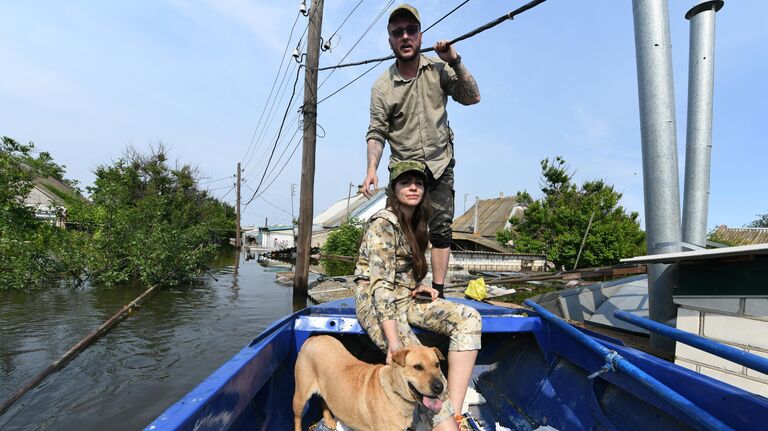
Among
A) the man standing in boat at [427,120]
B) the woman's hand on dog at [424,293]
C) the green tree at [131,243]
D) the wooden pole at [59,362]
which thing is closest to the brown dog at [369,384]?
the woman's hand on dog at [424,293]

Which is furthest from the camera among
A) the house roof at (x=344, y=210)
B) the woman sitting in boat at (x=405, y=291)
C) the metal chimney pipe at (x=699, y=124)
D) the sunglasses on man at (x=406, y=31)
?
Answer: the house roof at (x=344, y=210)

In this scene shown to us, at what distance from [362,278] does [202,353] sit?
546 centimetres

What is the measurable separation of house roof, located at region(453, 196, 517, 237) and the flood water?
23575 mm

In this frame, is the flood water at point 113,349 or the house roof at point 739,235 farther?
the house roof at point 739,235

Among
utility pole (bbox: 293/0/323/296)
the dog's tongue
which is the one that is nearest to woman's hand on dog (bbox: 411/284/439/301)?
the dog's tongue

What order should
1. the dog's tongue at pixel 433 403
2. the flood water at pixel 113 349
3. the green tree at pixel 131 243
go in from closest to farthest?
1. the dog's tongue at pixel 433 403
2. the flood water at pixel 113 349
3. the green tree at pixel 131 243

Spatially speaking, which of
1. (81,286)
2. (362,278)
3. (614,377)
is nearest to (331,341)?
(362,278)

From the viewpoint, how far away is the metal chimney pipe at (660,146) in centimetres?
314

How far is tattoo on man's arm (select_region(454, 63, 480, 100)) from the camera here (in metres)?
2.93

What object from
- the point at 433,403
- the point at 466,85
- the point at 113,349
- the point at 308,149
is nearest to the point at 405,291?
the point at 433,403

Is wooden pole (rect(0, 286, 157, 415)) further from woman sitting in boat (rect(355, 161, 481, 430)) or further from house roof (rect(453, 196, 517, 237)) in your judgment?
house roof (rect(453, 196, 517, 237))

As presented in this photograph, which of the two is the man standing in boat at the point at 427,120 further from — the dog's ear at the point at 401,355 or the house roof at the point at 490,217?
the house roof at the point at 490,217

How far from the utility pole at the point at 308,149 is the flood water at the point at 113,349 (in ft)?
3.92

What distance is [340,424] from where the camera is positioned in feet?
8.94
